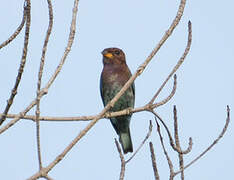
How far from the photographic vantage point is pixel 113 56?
7707 mm

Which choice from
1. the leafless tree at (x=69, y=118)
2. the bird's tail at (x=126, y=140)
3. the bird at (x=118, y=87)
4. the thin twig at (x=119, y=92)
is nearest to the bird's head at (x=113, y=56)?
the bird at (x=118, y=87)

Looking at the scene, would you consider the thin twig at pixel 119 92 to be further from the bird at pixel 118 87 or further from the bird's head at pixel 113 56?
the bird's head at pixel 113 56

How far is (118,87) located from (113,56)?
0.63 metres

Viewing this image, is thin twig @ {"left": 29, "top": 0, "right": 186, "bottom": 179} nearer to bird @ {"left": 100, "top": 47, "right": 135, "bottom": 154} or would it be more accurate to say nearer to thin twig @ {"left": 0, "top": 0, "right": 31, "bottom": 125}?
thin twig @ {"left": 0, "top": 0, "right": 31, "bottom": 125}

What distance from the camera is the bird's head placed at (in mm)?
7684

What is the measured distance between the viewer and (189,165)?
304cm

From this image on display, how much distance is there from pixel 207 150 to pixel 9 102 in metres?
1.42

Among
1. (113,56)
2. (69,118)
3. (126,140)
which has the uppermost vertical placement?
(113,56)

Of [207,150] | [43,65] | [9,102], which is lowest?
[207,150]

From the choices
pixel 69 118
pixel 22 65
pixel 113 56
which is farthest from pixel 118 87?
pixel 22 65

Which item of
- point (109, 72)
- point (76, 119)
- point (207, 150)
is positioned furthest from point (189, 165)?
point (109, 72)

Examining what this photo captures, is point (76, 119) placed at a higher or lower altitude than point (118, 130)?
higher

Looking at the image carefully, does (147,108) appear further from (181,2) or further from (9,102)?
(9,102)

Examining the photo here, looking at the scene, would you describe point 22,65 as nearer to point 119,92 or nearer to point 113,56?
point 119,92
